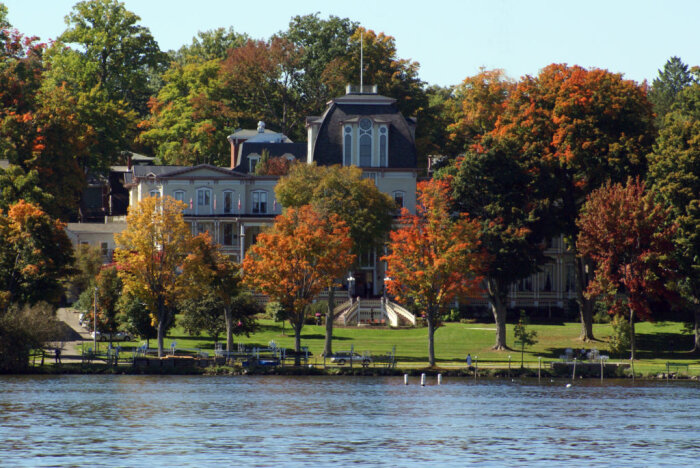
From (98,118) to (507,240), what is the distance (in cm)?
5763

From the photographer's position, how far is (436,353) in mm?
93750

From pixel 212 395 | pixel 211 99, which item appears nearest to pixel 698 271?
pixel 212 395

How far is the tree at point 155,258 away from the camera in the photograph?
8962 cm

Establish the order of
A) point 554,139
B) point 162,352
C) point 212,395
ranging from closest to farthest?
point 212,395 < point 162,352 < point 554,139

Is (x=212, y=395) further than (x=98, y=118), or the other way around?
(x=98, y=118)

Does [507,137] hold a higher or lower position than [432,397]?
higher

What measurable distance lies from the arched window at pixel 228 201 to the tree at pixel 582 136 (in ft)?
102

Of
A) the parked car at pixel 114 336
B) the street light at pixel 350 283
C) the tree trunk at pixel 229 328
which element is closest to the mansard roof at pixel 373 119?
the street light at pixel 350 283

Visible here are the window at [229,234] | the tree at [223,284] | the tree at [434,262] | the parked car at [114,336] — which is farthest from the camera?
the window at [229,234]

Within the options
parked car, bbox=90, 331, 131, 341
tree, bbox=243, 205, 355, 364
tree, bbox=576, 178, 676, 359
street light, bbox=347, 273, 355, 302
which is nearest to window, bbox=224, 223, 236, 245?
street light, bbox=347, 273, 355, 302

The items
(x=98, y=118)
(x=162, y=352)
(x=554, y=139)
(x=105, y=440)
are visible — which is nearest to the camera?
(x=105, y=440)

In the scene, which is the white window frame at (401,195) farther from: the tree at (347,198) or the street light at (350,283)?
the tree at (347,198)

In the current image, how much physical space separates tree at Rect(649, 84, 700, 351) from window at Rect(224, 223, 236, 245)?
142 ft

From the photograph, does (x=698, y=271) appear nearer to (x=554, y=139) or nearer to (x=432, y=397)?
(x=554, y=139)
